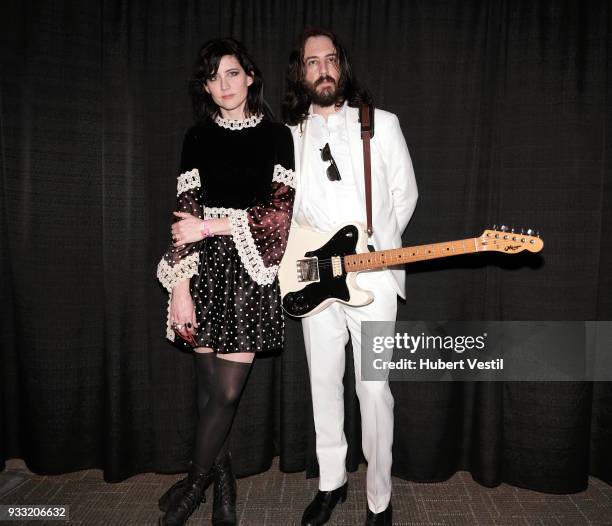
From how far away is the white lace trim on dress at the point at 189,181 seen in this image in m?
1.96

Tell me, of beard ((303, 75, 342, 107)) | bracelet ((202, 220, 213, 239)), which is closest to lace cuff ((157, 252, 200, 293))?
bracelet ((202, 220, 213, 239))

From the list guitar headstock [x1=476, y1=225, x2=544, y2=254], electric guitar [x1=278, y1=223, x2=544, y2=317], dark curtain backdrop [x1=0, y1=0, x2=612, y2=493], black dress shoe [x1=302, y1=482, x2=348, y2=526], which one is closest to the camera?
guitar headstock [x1=476, y1=225, x2=544, y2=254]

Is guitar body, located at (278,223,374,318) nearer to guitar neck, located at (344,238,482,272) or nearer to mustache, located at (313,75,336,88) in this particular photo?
guitar neck, located at (344,238,482,272)

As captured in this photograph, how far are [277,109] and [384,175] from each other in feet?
2.38

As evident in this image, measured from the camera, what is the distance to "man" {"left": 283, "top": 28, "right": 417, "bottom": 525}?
195 cm

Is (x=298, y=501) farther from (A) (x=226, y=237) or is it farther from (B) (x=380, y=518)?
(A) (x=226, y=237)

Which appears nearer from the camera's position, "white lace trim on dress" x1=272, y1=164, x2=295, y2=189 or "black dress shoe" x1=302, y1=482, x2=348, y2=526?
"white lace trim on dress" x1=272, y1=164, x2=295, y2=189

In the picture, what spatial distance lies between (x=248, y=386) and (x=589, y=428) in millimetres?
1664

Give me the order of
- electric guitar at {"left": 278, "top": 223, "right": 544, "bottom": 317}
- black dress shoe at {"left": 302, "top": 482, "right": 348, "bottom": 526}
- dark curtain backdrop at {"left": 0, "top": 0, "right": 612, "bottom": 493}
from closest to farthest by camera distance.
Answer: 1. electric guitar at {"left": 278, "top": 223, "right": 544, "bottom": 317}
2. black dress shoe at {"left": 302, "top": 482, "right": 348, "bottom": 526}
3. dark curtain backdrop at {"left": 0, "top": 0, "right": 612, "bottom": 493}

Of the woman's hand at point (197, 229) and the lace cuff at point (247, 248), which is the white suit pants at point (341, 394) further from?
the woman's hand at point (197, 229)

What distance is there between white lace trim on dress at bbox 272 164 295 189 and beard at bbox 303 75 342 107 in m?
0.32

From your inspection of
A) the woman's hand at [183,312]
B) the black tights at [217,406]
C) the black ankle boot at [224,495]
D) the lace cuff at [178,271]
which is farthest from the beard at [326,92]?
the black ankle boot at [224,495]

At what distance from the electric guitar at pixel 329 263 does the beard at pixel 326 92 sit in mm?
517

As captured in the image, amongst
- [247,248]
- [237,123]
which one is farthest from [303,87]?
[247,248]
